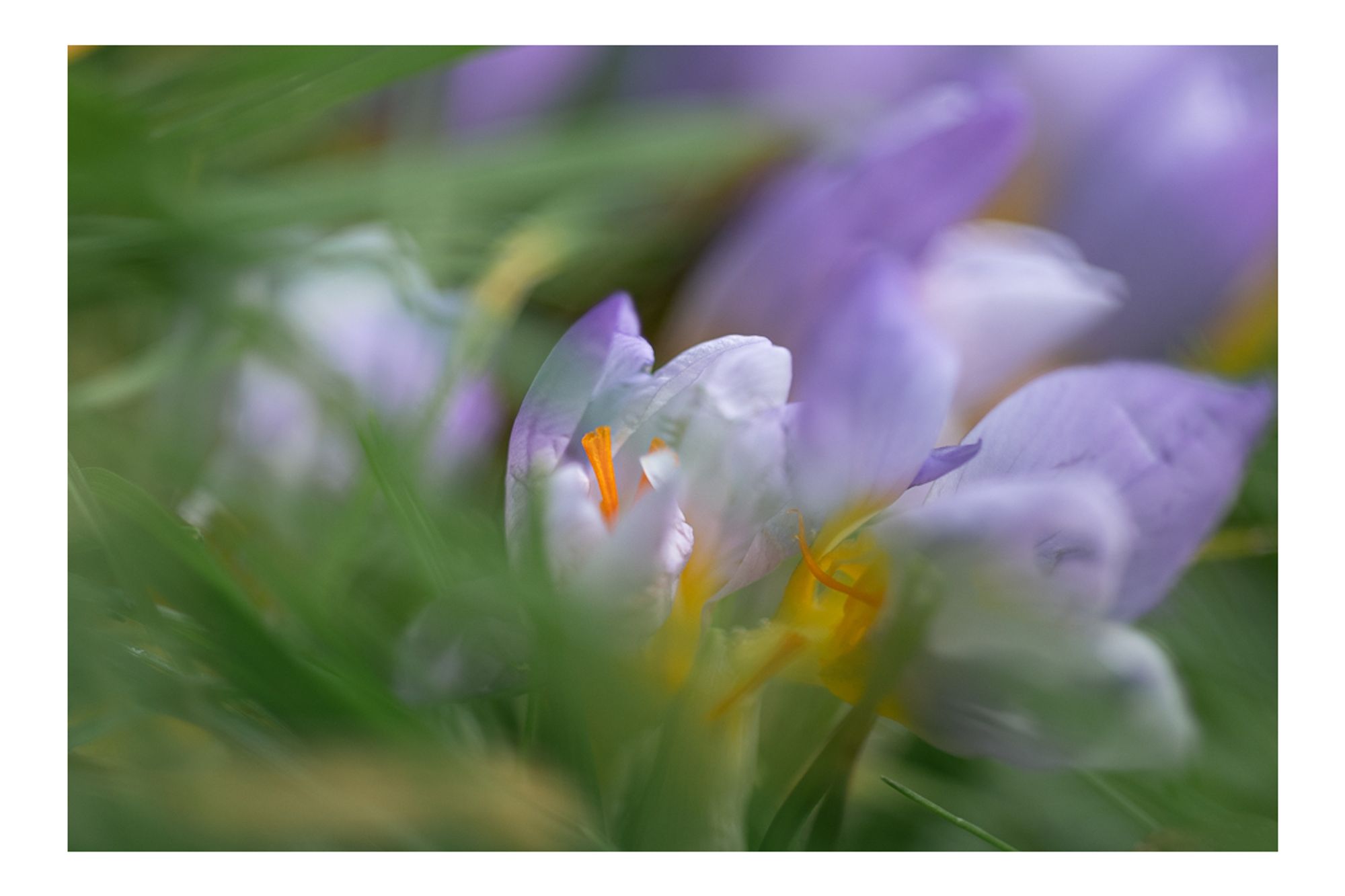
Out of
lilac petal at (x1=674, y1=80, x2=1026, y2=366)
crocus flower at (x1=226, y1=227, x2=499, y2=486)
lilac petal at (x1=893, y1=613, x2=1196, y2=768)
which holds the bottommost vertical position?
lilac petal at (x1=893, y1=613, x2=1196, y2=768)

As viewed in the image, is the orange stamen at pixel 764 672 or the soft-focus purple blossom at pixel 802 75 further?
the soft-focus purple blossom at pixel 802 75

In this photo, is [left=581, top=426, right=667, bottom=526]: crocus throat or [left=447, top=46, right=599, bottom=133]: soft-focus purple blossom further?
[left=447, top=46, right=599, bottom=133]: soft-focus purple blossom

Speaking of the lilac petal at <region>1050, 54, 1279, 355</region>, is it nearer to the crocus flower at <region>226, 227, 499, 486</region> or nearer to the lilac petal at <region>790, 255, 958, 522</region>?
the lilac petal at <region>790, 255, 958, 522</region>

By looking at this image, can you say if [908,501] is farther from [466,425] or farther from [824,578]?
[466,425]

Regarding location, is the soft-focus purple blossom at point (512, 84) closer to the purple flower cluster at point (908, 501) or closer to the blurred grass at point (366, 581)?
the blurred grass at point (366, 581)

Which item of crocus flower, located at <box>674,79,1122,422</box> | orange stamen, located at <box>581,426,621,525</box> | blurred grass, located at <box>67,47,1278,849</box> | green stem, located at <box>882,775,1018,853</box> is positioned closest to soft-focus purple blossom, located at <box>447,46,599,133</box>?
blurred grass, located at <box>67,47,1278,849</box>

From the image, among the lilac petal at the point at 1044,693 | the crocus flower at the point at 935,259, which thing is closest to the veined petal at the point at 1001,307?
the crocus flower at the point at 935,259

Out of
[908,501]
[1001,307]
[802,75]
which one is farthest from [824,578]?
[802,75]
